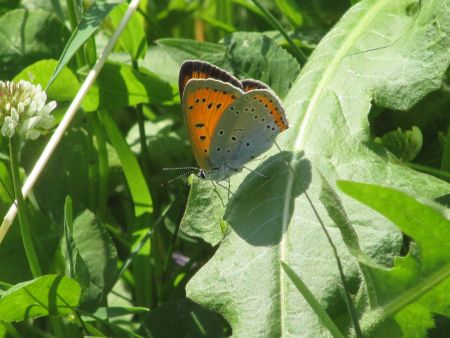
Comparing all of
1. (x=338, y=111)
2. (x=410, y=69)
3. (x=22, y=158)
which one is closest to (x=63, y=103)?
(x=22, y=158)

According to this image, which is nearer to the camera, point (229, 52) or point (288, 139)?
point (288, 139)

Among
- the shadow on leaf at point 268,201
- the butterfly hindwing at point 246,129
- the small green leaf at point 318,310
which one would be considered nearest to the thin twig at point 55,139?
the butterfly hindwing at point 246,129

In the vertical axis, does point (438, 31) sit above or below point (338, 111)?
above

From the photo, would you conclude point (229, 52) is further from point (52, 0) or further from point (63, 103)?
point (52, 0)

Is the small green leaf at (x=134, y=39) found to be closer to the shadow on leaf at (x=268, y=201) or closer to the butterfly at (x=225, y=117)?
the butterfly at (x=225, y=117)

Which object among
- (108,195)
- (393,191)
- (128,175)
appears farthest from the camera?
(108,195)

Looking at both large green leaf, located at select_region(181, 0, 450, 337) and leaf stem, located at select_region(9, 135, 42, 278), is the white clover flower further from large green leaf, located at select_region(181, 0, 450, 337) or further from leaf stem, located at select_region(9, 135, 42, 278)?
large green leaf, located at select_region(181, 0, 450, 337)

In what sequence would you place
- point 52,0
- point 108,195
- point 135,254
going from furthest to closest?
point 52,0 < point 108,195 < point 135,254
